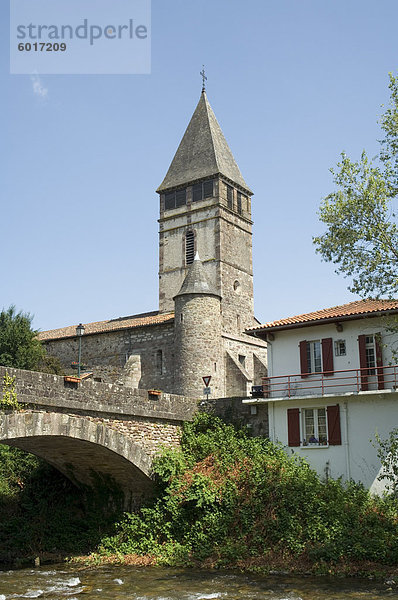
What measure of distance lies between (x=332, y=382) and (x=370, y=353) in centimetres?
149

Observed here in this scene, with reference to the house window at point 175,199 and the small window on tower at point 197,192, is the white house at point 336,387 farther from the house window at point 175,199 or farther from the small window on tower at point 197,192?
the house window at point 175,199

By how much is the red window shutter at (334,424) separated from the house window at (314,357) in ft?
5.26

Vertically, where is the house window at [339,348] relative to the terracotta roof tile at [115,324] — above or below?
below

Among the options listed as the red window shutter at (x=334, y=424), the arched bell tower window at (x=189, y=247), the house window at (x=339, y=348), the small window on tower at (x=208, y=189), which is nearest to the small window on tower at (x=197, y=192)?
the small window on tower at (x=208, y=189)

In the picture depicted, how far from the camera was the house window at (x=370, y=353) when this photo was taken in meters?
19.5

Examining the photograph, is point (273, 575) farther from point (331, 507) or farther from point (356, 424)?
point (356, 424)

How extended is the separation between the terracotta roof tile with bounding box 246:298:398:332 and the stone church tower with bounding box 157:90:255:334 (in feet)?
41.6

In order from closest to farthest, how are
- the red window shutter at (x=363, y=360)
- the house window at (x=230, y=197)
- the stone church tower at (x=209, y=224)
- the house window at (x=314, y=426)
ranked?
1. the house window at (x=314, y=426)
2. the red window shutter at (x=363, y=360)
3. the stone church tower at (x=209, y=224)
4. the house window at (x=230, y=197)

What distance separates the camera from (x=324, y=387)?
1998 cm

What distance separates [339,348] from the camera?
2036 cm

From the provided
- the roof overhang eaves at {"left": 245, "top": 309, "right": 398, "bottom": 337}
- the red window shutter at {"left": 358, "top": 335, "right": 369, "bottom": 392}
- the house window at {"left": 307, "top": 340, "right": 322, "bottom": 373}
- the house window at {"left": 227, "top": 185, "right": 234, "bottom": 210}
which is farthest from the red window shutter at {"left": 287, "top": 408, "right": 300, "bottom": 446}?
the house window at {"left": 227, "top": 185, "right": 234, "bottom": 210}

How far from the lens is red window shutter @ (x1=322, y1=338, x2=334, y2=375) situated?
66.4 ft

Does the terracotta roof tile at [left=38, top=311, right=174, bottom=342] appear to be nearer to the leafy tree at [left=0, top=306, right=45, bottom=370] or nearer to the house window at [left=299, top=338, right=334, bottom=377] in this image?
the leafy tree at [left=0, top=306, right=45, bottom=370]

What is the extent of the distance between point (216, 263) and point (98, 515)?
1957 cm
